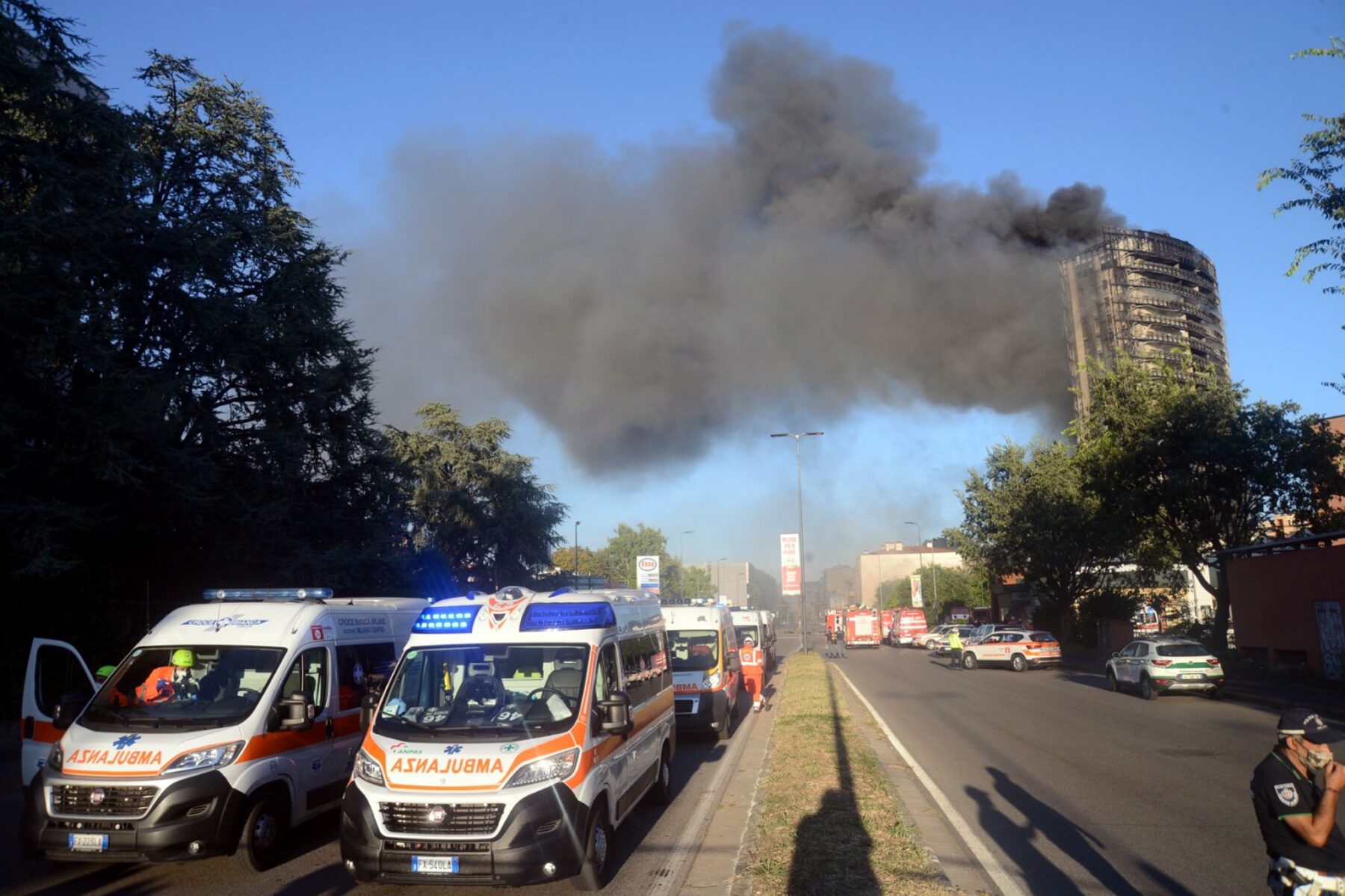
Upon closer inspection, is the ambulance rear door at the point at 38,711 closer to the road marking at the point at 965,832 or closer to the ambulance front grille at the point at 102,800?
the ambulance front grille at the point at 102,800

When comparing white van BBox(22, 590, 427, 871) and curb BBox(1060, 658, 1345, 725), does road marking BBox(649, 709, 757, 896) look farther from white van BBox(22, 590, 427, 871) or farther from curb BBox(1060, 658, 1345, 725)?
curb BBox(1060, 658, 1345, 725)

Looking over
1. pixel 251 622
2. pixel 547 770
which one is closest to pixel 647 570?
pixel 251 622

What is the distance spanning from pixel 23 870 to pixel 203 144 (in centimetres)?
1995

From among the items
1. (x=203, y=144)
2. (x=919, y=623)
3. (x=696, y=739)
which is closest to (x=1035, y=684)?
(x=696, y=739)

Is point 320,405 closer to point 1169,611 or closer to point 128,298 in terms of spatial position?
point 128,298

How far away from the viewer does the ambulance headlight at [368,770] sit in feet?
18.8

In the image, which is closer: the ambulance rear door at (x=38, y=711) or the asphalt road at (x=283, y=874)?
the asphalt road at (x=283, y=874)

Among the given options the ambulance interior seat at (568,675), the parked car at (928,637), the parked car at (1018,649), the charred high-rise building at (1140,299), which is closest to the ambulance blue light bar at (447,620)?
the ambulance interior seat at (568,675)

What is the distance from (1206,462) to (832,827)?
23.4m

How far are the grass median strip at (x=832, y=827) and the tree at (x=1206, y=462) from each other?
18.7 m

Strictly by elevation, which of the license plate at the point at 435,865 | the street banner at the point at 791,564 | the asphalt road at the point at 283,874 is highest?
the street banner at the point at 791,564

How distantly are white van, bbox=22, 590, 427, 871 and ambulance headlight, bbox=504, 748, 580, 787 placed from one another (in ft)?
7.32

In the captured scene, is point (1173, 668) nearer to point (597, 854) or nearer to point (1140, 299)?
point (597, 854)

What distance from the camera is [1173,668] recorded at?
19203mm
